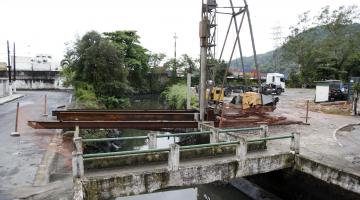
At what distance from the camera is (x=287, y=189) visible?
11156mm

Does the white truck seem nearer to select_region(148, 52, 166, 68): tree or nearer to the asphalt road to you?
select_region(148, 52, 166, 68): tree

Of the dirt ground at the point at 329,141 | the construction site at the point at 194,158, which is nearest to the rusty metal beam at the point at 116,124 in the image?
Result: the construction site at the point at 194,158

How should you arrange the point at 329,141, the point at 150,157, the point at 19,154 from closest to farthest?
the point at 150,157 → the point at 19,154 → the point at 329,141

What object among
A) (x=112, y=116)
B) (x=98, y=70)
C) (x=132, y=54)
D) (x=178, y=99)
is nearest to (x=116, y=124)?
(x=112, y=116)

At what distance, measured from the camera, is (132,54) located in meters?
44.3

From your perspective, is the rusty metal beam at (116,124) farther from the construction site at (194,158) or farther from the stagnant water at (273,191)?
the stagnant water at (273,191)

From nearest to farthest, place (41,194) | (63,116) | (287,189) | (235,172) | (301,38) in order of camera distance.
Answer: (41,194)
(235,172)
(287,189)
(63,116)
(301,38)

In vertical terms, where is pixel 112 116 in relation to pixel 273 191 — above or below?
above

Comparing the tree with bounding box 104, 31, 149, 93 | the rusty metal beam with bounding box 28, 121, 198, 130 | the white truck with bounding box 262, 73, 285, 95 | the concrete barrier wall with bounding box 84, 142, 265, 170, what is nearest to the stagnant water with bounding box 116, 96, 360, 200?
the concrete barrier wall with bounding box 84, 142, 265, 170

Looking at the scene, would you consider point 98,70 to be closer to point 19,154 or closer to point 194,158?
point 19,154

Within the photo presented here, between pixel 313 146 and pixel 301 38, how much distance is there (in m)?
43.5

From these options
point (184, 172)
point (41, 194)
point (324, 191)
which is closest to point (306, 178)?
point (324, 191)

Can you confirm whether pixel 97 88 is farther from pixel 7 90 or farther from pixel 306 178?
pixel 306 178

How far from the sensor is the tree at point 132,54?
42.8 meters
